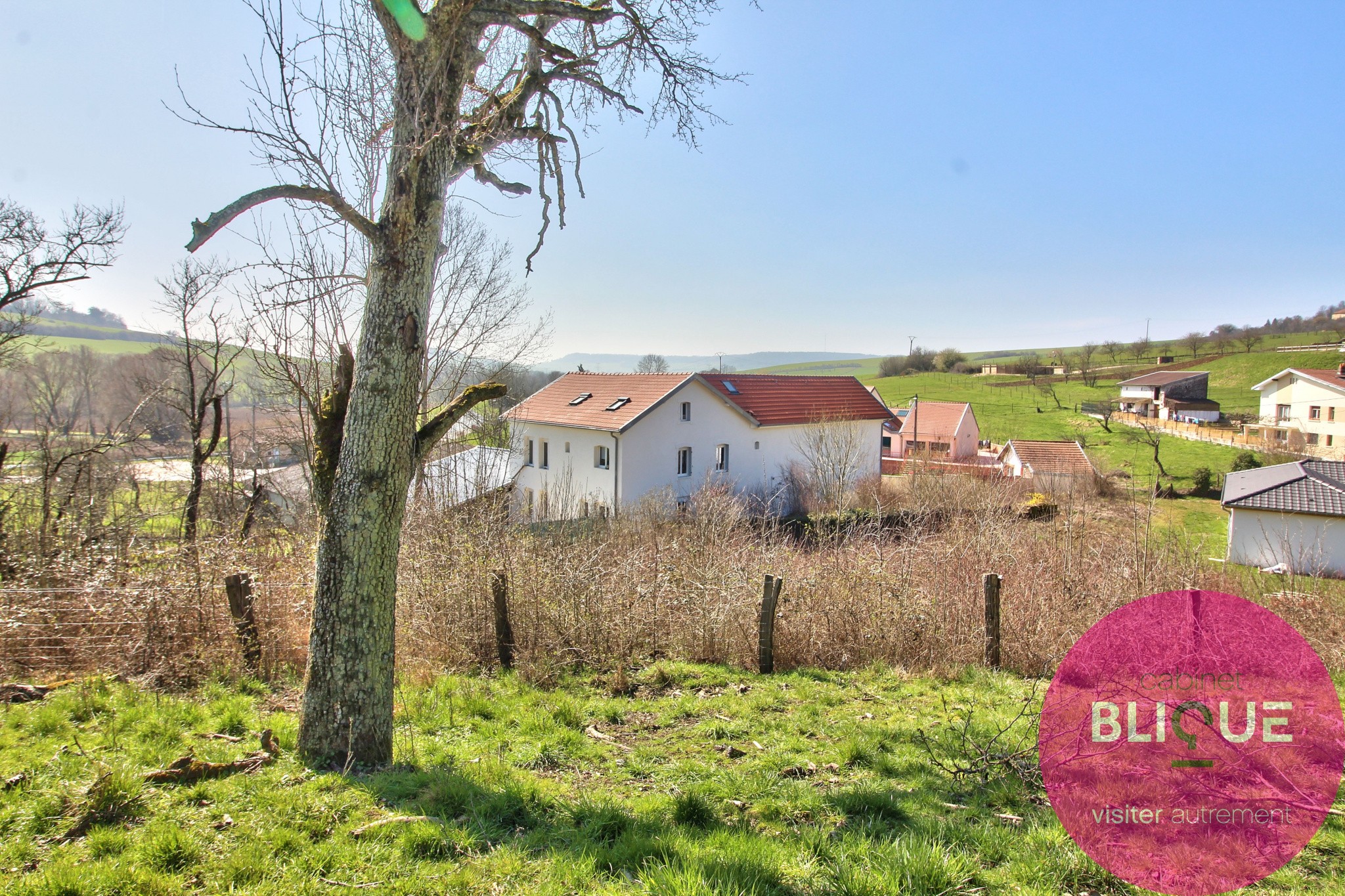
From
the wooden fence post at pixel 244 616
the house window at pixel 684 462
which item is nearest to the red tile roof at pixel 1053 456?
the house window at pixel 684 462

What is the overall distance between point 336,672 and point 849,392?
30974mm

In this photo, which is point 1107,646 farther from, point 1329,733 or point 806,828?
point 806,828

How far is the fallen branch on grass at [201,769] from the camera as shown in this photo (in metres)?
3.33

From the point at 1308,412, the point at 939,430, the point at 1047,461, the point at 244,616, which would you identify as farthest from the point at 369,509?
the point at 939,430

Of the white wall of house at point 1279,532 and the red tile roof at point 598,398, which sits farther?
the red tile roof at point 598,398

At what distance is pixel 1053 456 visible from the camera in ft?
106

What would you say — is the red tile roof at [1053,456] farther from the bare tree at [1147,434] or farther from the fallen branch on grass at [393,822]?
the fallen branch on grass at [393,822]

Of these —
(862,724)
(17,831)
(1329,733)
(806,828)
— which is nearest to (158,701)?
(17,831)

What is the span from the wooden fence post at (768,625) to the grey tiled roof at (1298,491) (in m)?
19.4

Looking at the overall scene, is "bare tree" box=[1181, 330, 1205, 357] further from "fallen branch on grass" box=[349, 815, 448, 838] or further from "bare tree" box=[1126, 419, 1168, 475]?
"fallen branch on grass" box=[349, 815, 448, 838]

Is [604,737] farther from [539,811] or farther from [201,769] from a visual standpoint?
[201,769]

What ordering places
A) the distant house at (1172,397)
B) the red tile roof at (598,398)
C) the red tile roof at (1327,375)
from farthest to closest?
the distant house at (1172,397) < the red tile roof at (1327,375) < the red tile roof at (598,398)

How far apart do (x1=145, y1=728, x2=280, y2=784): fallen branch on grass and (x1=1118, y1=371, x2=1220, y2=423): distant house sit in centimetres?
4705

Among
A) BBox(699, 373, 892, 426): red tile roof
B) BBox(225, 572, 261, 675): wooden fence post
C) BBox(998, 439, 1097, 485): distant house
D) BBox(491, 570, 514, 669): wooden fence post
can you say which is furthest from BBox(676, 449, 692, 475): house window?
BBox(225, 572, 261, 675): wooden fence post
